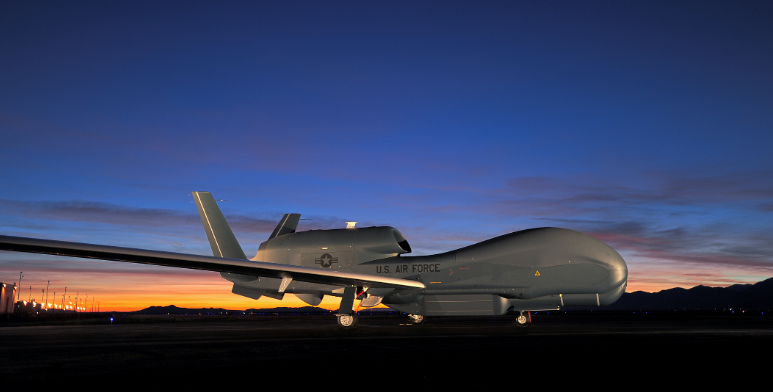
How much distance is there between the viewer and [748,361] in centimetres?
845

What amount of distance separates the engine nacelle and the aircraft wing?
2.73m

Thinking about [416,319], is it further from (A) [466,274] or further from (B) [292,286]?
(B) [292,286]

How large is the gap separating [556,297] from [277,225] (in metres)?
13.7

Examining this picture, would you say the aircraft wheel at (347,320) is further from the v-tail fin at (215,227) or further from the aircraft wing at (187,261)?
the v-tail fin at (215,227)

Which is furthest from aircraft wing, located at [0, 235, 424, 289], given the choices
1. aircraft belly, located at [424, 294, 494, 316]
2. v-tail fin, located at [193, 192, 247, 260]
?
v-tail fin, located at [193, 192, 247, 260]

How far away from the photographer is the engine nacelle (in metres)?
23.1

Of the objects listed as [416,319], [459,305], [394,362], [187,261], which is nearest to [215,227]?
[187,261]

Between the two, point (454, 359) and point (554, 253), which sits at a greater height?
point (554, 253)

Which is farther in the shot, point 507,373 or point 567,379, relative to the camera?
point 507,373

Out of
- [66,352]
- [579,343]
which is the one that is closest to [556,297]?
[579,343]

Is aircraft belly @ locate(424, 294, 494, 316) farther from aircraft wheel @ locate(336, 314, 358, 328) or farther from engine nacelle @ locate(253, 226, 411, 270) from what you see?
engine nacelle @ locate(253, 226, 411, 270)

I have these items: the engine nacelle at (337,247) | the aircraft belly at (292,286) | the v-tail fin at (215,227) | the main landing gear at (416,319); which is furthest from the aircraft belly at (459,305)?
the v-tail fin at (215,227)

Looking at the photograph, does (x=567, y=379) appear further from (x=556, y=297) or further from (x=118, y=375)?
(x=556, y=297)

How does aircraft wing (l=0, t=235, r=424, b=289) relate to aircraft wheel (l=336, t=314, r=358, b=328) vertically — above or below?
above
